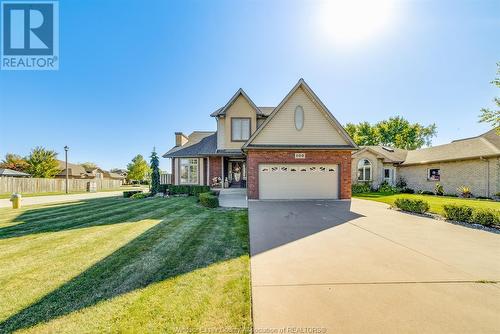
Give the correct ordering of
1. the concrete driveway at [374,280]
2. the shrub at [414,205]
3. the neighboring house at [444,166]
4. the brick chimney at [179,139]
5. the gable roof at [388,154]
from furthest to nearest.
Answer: the gable roof at [388,154] → the brick chimney at [179,139] → the neighboring house at [444,166] → the shrub at [414,205] → the concrete driveway at [374,280]

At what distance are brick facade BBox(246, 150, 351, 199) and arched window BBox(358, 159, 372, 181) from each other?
36.2 feet

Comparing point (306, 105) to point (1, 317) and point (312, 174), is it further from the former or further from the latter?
point (1, 317)

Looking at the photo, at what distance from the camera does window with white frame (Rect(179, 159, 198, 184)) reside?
1842cm

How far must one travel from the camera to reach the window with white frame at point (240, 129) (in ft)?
54.4

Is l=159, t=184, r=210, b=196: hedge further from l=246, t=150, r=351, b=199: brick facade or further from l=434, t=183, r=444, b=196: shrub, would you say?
l=434, t=183, r=444, b=196: shrub

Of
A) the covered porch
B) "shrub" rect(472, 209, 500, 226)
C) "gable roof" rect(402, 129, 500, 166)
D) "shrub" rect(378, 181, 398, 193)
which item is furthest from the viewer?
"shrub" rect(378, 181, 398, 193)


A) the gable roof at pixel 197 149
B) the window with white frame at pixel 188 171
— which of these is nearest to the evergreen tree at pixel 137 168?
the gable roof at pixel 197 149

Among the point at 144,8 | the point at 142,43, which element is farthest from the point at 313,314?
the point at 142,43

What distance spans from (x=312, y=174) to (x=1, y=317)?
12.8 metres

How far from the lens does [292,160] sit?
42.6 ft

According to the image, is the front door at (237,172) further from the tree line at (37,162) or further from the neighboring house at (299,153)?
the tree line at (37,162)

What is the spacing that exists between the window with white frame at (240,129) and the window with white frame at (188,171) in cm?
452

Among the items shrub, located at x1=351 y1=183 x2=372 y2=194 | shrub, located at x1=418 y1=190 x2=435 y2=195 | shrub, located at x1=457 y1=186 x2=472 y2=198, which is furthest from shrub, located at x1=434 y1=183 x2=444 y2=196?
shrub, located at x1=351 y1=183 x2=372 y2=194

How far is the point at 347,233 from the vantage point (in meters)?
6.20
